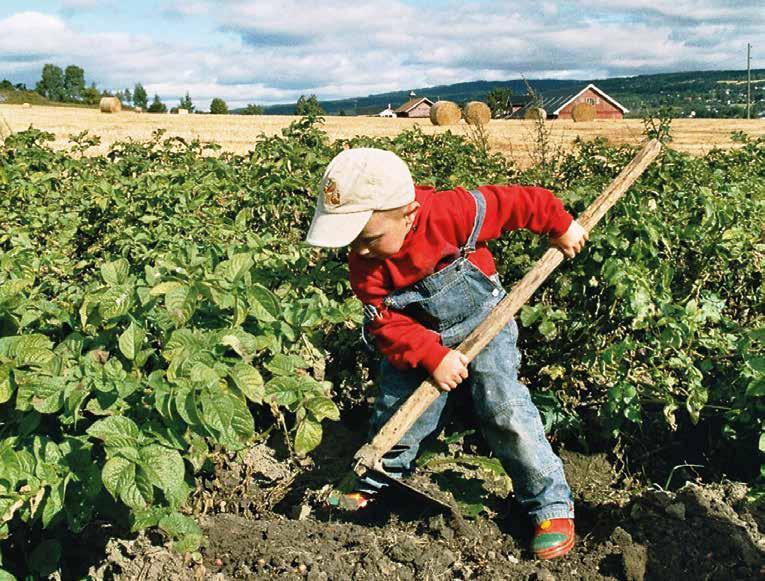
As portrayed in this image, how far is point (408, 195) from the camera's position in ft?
8.21

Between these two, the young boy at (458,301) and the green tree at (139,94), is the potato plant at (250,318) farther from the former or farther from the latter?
the green tree at (139,94)

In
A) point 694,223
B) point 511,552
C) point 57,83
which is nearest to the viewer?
point 511,552

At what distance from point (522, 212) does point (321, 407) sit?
98 centimetres

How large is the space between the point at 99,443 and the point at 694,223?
2374 millimetres

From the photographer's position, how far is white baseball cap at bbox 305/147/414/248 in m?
2.44

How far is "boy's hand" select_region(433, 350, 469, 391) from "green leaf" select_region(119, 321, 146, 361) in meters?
0.91

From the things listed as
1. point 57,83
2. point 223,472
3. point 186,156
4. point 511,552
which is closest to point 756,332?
point 511,552

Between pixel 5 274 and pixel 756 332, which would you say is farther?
pixel 5 274

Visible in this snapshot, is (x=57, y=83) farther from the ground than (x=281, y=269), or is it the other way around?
(x=57, y=83)

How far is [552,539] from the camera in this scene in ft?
8.86

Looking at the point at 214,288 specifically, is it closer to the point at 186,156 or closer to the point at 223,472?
the point at 223,472

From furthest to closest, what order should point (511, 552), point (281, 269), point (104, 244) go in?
point (104, 244), point (281, 269), point (511, 552)

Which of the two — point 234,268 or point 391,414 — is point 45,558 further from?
point 391,414

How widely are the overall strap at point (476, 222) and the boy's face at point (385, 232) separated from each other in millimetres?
212
